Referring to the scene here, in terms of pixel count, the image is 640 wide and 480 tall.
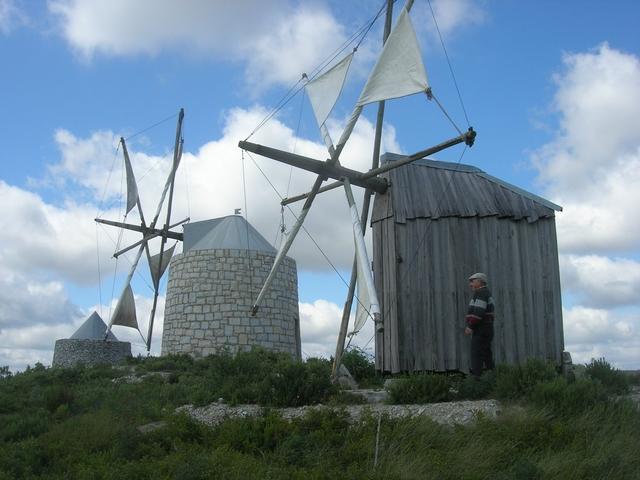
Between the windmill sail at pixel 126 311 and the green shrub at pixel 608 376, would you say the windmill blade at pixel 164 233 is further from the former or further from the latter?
the green shrub at pixel 608 376

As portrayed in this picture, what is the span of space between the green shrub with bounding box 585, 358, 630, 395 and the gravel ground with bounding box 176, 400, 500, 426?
267cm

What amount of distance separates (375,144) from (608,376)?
5.32m

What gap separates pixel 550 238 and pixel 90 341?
601 inches

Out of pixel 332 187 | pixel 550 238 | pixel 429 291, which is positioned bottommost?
pixel 429 291

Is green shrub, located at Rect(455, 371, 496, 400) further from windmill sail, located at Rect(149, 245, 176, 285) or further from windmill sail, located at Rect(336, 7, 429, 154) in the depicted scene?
windmill sail, located at Rect(149, 245, 176, 285)

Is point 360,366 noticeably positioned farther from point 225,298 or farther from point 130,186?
point 130,186

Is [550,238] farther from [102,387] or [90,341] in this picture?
[90,341]

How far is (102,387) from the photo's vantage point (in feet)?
45.3

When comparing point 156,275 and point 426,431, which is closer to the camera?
point 426,431

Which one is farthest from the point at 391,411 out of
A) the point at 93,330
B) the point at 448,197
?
the point at 93,330

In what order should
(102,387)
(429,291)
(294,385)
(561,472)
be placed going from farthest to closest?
(102,387)
(429,291)
(294,385)
(561,472)

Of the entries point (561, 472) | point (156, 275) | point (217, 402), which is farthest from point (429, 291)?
point (156, 275)

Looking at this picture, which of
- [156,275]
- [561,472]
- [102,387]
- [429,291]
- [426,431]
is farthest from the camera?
[156,275]

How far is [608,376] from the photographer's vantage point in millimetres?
11617
